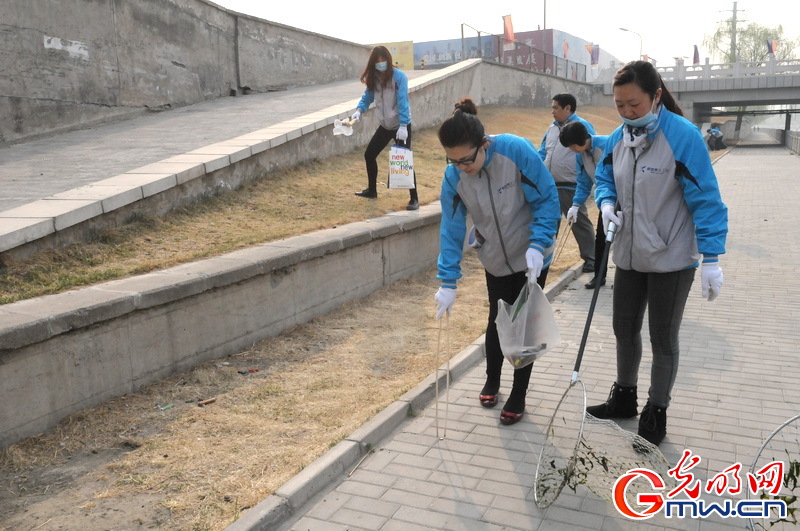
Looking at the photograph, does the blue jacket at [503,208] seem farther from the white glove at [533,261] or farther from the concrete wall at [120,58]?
the concrete wall at [120,58]

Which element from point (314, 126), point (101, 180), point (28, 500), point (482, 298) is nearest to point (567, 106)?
point (482, 298)

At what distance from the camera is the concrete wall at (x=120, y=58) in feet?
32.1

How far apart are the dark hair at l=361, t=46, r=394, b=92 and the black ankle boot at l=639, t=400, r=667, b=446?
5796 mm

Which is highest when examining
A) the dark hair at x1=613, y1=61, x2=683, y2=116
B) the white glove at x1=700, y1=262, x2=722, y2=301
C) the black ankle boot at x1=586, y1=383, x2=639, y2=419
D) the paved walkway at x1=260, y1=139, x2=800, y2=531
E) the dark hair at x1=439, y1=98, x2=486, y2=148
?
the dark hair at x1=613, y1=61, x2=683, y2=116

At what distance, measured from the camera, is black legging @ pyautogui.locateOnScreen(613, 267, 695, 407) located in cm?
378

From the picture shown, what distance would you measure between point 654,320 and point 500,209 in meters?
1.05

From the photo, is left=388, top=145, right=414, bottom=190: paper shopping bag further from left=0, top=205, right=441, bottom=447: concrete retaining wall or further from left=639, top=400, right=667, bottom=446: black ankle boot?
left=639, top=400, right=667, bottom=446: black ankle boot

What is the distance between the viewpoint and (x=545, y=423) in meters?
4.32

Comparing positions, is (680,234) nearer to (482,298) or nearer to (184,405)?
(184,405)

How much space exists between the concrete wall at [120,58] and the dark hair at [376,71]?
16.1 ft

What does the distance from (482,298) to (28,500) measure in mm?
4924

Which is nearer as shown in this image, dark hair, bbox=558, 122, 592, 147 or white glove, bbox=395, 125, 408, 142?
dark hair, bbox=558, 122, 592, 147

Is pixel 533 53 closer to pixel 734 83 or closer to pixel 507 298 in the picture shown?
pixel 734 83

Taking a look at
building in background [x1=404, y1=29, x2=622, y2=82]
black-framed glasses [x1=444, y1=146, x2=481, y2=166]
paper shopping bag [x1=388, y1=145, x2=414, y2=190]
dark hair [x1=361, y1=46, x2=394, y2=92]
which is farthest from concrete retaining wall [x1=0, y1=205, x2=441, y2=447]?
building in background [x1=404, y1=29, x2=622, y2=82]
